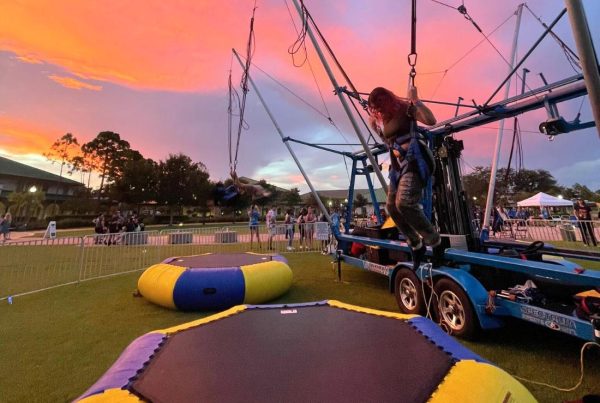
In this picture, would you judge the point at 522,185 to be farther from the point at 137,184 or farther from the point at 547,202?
the point at 137,184

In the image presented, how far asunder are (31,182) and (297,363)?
60.9m

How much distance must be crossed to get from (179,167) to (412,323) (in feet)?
120

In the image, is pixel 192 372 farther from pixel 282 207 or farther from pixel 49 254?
pixel 282 207

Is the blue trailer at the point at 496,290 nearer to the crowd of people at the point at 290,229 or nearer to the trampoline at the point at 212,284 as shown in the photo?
the trampoline at the point at 212,284

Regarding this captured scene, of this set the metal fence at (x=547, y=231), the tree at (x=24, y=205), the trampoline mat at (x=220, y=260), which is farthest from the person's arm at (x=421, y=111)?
the tree at (x=24, y=205)

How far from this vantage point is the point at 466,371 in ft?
5.98

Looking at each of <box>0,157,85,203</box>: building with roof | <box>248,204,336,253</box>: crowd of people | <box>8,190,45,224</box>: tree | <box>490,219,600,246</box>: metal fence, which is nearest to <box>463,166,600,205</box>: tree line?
<box>490,219,600,246</box>: metal fence

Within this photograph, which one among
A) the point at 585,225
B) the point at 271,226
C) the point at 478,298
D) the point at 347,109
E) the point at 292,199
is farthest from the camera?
the point at 292,199

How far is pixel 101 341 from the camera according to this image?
3666 mm

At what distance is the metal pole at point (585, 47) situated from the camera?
3.98ft

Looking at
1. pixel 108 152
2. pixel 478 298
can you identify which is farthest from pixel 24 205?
pixel 478 298

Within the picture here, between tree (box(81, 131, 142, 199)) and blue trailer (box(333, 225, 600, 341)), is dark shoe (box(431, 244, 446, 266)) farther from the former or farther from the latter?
tree (box(81, 131, 142, 199))

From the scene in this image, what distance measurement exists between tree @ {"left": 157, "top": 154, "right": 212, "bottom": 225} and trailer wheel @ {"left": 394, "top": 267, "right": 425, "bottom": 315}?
1299 inches

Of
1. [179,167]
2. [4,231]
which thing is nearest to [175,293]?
[4,231]
